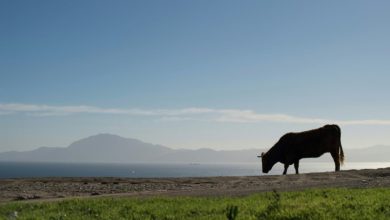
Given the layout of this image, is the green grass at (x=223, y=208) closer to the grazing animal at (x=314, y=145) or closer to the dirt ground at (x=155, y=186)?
the dirt ground at (x=155, y=186)

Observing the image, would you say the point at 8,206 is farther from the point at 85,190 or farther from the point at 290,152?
the point at 290,152

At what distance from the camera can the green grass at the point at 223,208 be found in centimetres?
1377

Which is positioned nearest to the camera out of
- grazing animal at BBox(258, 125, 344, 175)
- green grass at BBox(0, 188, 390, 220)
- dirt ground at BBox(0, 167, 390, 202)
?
green grass at BBox(0, 188, 390, 220)

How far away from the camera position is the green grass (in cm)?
1377

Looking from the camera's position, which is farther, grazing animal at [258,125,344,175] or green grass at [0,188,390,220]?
grazing animal at [258,125,344,175]

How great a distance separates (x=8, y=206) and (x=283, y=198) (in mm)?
9016

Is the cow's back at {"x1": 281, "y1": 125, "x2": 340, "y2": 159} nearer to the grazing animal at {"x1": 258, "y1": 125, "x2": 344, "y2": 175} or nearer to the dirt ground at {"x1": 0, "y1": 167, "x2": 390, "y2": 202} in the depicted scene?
the grazing animal at {"x1": 258, "y1": 125, "x2": 344, "y2": 175}

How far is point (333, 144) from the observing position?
3766 cm

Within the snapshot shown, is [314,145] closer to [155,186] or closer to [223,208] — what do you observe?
[155,186]

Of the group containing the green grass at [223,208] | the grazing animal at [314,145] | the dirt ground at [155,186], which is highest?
the grazing animal at [314,145]

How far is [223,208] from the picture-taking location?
14945 millimetres

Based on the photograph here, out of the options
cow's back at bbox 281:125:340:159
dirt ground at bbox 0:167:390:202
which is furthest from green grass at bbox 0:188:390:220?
cow's back at bbox 281:125:340:159

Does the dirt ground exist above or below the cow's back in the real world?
below

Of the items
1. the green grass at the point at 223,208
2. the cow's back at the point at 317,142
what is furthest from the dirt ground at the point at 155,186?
the cow's back at the point at 317,142
